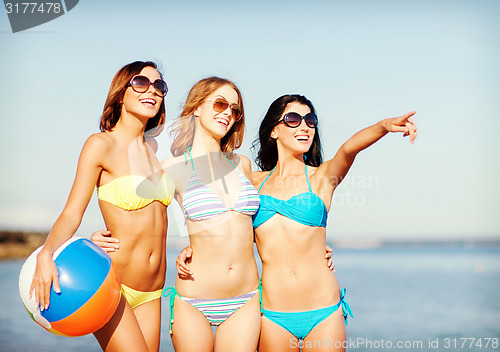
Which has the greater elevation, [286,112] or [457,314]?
[286,112]

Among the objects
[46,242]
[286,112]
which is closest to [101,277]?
[46,242]

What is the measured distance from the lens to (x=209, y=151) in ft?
17.1

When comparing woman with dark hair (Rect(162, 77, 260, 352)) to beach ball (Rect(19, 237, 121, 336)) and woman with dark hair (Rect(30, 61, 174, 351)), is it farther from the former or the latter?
beach ball (Rect(19, 237, 121, 336))

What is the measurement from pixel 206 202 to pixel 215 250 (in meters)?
0.44

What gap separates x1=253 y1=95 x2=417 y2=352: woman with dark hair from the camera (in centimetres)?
491

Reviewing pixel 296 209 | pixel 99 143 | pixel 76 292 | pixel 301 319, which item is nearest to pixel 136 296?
pixel 76 292

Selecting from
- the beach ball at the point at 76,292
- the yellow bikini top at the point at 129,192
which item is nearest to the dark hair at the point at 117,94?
the yellow bikini top at the point at 129,192

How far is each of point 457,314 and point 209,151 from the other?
490 inches

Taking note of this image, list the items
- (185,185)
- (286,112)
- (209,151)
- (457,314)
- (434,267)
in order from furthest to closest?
(434,267), (457,314), (286,112), (209,151), (185,185)

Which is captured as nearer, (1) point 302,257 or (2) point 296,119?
(1) point 302,257

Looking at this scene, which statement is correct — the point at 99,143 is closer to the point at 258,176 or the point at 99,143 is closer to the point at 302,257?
the point at 258,176

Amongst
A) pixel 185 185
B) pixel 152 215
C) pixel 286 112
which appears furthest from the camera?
pixel 286 112

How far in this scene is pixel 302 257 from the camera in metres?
5.05

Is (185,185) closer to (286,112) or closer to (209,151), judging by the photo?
(209,151)
